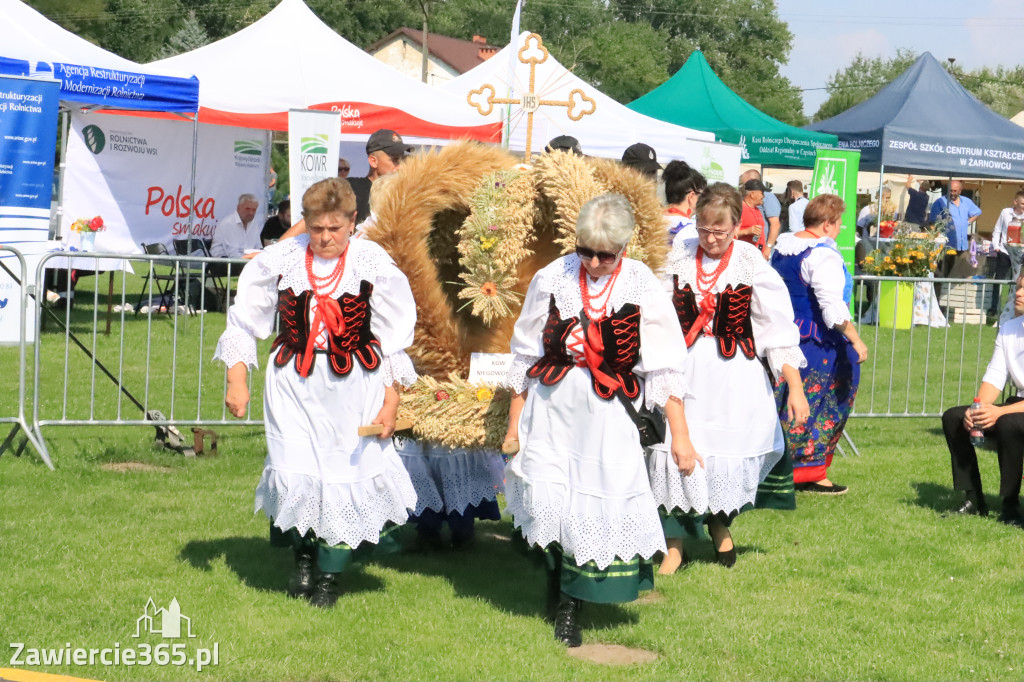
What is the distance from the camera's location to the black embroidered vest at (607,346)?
16.5 feet

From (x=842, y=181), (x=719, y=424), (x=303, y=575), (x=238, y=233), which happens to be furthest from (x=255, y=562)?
(x=238, y=233)

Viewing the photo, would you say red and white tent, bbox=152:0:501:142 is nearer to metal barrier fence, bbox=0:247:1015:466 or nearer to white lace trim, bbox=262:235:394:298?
metal barrier fence, bbox=0:247:1015:466

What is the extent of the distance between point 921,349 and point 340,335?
37.4 ft

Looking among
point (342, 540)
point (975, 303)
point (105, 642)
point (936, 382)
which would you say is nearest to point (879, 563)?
point (342, 540)

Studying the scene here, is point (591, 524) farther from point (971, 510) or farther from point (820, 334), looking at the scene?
point (971, 510)

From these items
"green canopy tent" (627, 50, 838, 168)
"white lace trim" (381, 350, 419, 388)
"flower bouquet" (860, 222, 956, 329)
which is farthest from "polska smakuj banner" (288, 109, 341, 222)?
"green canopy tent" (627, 50, 838, 168)

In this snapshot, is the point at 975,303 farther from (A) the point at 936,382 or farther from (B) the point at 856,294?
(A) the point at 936,382

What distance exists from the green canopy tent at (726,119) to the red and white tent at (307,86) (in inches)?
189

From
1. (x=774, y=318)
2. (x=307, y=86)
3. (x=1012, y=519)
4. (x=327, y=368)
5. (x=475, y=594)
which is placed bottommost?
(x=475, y=594)

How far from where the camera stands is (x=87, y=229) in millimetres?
15773

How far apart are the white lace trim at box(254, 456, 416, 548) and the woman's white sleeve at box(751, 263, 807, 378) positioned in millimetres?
2035

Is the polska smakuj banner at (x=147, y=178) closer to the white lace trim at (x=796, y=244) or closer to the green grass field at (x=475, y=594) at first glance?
the green grass field at (x=475, y=594)

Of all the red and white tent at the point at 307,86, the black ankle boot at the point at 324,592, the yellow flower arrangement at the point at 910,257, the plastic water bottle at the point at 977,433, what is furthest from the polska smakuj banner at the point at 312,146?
the yellow flower arrangement at the point at 910,257

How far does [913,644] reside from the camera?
5.30 m
